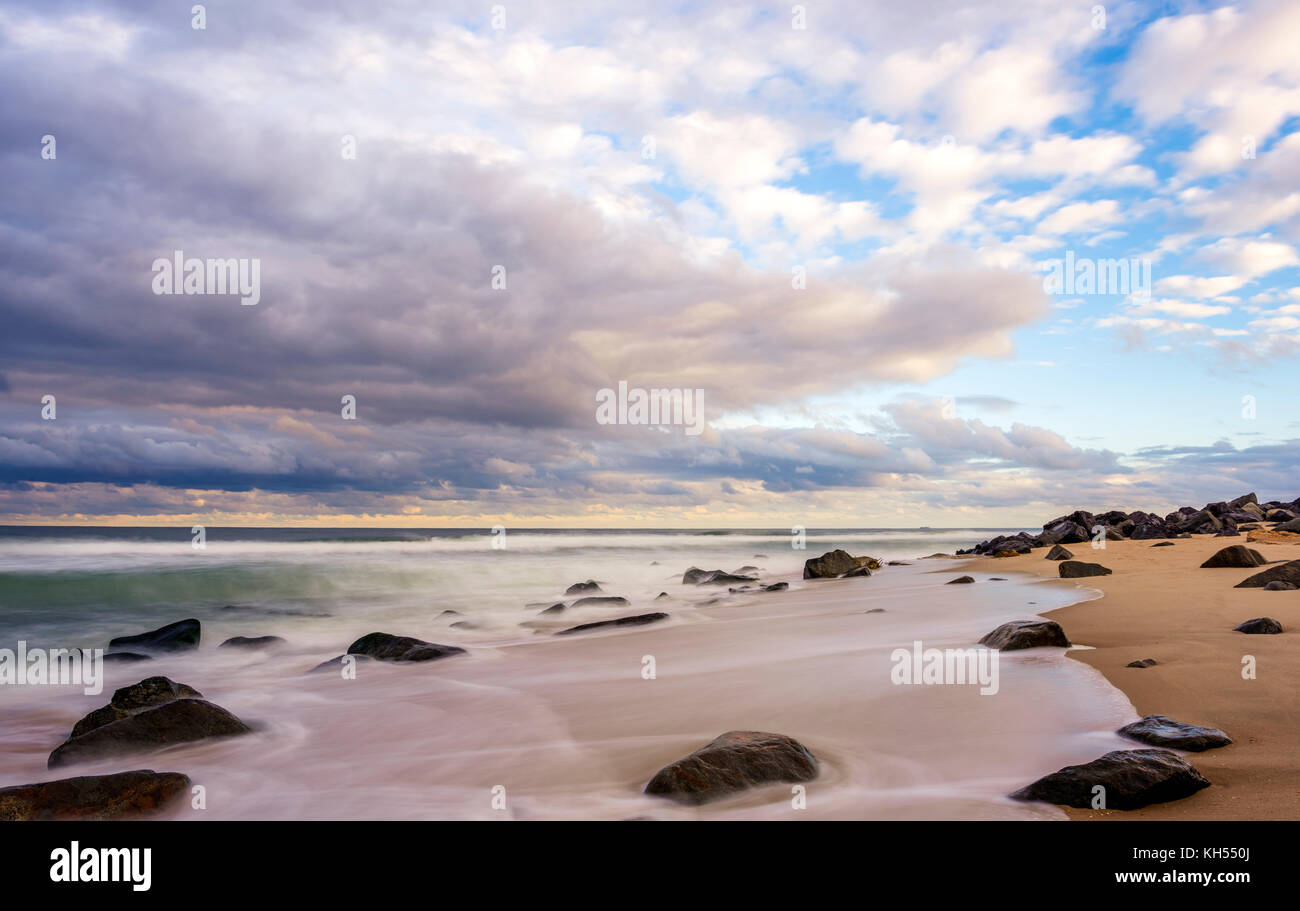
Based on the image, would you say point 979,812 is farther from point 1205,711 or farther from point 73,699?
point 73,699

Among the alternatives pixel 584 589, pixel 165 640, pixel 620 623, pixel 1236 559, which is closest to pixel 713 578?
pixel 584 589

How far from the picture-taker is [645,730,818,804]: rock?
3986mm

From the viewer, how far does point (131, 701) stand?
6.66 metres

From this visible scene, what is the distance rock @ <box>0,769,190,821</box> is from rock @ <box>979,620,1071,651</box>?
23.8 ft

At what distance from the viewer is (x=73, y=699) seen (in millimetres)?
8430

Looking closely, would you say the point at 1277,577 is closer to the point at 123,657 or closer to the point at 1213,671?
the point at 1213,671

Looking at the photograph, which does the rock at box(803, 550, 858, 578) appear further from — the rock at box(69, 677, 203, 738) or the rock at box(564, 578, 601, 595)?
the rock at box(69, 677, 203, 738)

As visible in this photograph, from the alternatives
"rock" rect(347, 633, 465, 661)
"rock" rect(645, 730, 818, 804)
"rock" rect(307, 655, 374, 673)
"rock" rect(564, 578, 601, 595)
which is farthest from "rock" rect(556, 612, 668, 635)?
"rock" rect(645, 730, 818, 804)

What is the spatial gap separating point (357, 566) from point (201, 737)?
23.7 metres

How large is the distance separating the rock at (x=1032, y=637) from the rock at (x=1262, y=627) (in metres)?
1.49

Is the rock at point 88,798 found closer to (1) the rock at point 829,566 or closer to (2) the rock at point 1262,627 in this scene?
(2) the rock at point 1262,627

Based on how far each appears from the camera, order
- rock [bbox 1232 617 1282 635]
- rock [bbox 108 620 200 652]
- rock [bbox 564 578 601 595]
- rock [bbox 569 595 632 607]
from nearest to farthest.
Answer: rock [bbox 1232 617 1282 635], rock [bbox 108 620 200 652], rock [bbox 569 595 632 607], rock [bbox 564 578 601 595]
